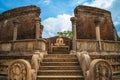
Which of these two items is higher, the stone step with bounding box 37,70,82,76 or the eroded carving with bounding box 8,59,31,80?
the eroded carving with bounding box 8,59,31,80

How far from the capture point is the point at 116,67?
1187 centimetres

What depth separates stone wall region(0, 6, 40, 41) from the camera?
18.5 m

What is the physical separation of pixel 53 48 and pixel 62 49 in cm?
106

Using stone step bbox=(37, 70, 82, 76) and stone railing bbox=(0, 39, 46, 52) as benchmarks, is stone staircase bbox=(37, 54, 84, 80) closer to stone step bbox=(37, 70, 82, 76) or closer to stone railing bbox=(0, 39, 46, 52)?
stone step bbox=(37, 70, 82, 76)

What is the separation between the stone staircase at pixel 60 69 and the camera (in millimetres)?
7608

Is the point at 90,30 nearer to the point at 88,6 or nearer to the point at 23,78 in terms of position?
the point at 88,6

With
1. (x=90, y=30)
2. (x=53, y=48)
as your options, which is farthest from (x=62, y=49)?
(x=90, y=30)

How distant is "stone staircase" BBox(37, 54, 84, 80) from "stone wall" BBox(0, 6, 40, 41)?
370 inches

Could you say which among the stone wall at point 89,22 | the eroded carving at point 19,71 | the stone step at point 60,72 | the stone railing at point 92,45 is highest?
the stone wall at point 89,22

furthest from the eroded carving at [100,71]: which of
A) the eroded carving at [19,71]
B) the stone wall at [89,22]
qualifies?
the stone wall at [89,22]

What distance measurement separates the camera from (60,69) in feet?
27.9

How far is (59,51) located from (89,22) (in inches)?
194

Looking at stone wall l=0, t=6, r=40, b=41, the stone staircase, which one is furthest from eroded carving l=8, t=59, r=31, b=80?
stone wall l=0, t=6, r=40, b=41

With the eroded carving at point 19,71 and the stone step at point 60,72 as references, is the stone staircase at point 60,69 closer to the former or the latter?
the stone step at point 60,72
